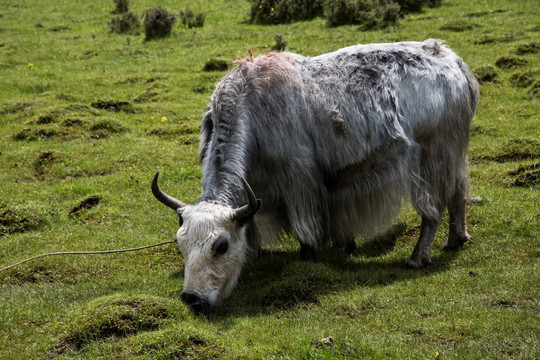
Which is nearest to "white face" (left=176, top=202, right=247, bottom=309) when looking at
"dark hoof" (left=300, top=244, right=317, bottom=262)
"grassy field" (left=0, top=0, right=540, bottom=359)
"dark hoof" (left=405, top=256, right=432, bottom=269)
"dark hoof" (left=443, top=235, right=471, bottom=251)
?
"grassy field" (left=0, top=0, right=540, bottom=359)

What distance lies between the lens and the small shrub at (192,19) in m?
23.0

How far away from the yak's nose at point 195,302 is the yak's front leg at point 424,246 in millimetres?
2779

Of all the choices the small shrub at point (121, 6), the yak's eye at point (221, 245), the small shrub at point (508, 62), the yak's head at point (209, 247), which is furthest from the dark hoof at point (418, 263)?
the small shrub at point (121, 6)

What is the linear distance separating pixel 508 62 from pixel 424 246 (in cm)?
940

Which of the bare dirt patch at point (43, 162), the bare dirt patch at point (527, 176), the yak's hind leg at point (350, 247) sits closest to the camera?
the yak's hind leg at point (350, 247)

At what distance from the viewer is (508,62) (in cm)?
1556

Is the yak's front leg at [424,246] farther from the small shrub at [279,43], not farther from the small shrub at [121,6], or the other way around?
the small shrub at [121,6]

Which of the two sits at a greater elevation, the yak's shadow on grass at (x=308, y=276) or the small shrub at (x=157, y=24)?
the small shrub at (x=157, y=24)

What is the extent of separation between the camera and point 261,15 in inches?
893

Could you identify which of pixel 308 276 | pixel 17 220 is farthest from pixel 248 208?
pixel 17 220

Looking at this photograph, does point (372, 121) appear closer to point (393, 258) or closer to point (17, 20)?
point (393, 258)

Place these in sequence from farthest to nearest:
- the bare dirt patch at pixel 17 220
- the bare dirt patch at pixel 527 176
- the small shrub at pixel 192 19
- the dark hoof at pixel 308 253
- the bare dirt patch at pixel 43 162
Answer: the small shrub at pixel 192 19, the bare dirt patch at pixel 43 162, the bare dirt patch at pixel 527 176, the bare dirt patch at pixel 17 220, the dark hoof at pixel 308 253

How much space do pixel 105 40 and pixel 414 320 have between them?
18.7m

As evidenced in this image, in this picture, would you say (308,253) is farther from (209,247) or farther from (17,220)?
(17,220)
